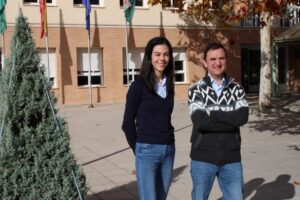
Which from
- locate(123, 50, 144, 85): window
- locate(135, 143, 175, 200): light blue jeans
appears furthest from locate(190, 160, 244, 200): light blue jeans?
locate(123, 50, 144, 85): window

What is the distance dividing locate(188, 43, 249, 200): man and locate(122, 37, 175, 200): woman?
0.80 ft

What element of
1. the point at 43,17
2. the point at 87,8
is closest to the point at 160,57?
the point at 43,17

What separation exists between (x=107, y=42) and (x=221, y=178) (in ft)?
67.4

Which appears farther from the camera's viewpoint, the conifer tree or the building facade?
the building facade

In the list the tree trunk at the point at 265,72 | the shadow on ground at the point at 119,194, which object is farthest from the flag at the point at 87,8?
the shadow on ground at the point at 119,194

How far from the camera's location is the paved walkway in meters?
7.08

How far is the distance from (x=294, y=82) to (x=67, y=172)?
26588mm

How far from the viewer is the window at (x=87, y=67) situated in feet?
79.5

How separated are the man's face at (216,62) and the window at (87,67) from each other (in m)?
20.2

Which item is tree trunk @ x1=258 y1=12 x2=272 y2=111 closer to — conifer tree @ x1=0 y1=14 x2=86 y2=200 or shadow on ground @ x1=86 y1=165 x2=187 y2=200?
shadow on ground @ x1=86 y1=165 x2=187 y2=200

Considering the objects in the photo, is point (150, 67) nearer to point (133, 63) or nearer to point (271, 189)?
point (271, 189)

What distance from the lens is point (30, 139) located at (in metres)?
4.26

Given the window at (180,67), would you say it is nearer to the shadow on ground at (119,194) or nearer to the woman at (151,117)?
the shadow on ground at (119,194)

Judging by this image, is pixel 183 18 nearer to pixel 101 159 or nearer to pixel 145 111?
pixel 101 159
